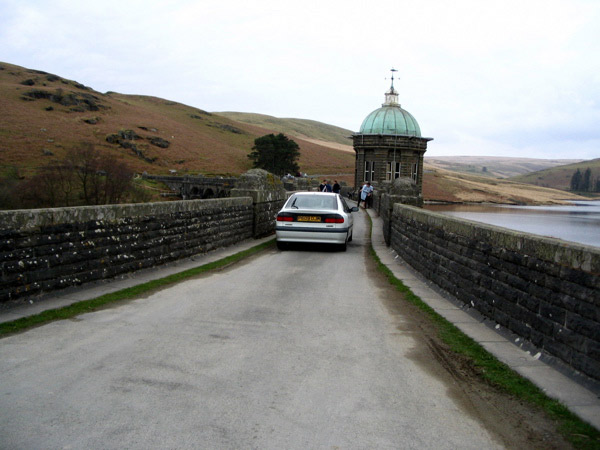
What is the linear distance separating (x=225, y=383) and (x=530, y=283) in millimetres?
3149

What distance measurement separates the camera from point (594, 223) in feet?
77.3

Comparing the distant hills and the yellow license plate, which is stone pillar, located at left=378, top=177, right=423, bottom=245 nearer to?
the yellow license plate

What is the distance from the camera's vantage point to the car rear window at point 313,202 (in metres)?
13.2

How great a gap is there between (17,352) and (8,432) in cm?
167

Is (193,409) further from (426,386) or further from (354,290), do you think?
(354,290)

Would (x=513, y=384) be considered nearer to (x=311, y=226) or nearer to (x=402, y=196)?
(x=311, y=226)

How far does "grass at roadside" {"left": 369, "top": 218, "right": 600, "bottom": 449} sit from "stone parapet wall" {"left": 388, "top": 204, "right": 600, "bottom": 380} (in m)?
0.48

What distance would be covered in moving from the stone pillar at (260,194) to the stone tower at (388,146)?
105 ft

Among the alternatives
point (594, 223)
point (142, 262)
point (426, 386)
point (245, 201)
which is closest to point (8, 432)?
point (426, 386)

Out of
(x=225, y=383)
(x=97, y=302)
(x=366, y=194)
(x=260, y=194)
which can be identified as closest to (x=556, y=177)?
(x=366, y=194)

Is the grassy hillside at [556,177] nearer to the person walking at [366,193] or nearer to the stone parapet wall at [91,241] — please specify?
the person walking at [366,193]

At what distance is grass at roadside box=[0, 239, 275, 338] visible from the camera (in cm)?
537

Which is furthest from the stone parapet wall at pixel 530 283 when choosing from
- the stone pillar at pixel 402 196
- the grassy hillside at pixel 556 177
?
the grassy hillside at pixel 556 177

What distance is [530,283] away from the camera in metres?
4.98
